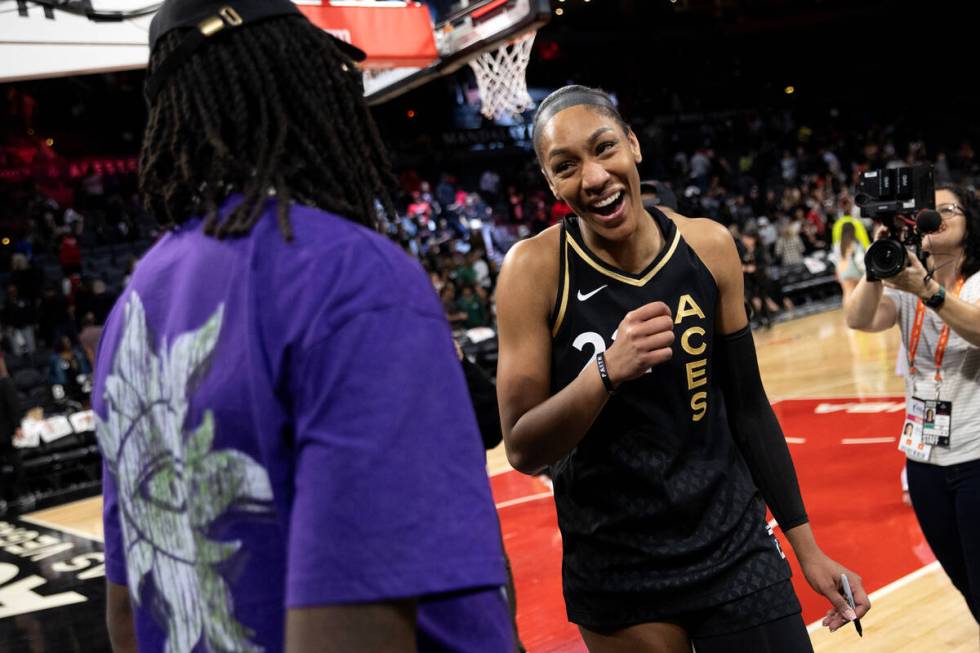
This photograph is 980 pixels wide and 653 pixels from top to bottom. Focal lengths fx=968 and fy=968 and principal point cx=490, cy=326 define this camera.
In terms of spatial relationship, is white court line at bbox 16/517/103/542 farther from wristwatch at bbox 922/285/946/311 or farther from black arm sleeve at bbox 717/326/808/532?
black arm sleeve at bbox 717/326/808/532

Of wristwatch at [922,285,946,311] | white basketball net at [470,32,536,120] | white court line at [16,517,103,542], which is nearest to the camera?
wristwatch at [922,285,946,311]

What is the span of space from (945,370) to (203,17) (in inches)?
120

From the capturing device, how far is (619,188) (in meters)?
2.13

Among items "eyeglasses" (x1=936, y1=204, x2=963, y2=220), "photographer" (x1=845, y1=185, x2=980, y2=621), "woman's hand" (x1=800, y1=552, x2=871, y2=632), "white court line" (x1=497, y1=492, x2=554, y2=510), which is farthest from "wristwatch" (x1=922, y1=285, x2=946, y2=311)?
"white court line" (x1=497, y1=492, x2=554, y2=510)

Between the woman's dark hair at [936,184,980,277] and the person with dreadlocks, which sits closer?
the person with dreadlocks

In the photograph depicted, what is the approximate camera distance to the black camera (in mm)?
3186

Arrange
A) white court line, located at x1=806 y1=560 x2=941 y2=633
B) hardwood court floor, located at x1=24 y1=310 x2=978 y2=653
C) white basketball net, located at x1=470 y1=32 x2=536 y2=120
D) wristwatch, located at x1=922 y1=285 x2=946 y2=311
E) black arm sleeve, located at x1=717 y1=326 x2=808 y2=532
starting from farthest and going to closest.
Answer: white basketball net, located at x1=470 y1=32 x2=536 y2=120 < white court line, located at x1=806 y1=560 x2=941 y2=633 < hardwood court floor, located at x1=24 y1=310 x2=978 y2=653 < wristwatch, located at x1=922 y1=285 x2=946 y2=311 < black arm sleeve, located at x1=717 y1=326 x2=808 y2=532

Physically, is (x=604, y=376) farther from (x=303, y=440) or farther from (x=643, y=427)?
(x=303, y=440)

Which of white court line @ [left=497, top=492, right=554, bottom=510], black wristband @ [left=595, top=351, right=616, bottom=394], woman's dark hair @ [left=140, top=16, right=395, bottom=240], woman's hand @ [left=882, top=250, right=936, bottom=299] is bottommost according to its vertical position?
white court line @ [left=497, top=492, right=554, bottom=510]

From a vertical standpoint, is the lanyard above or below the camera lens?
below

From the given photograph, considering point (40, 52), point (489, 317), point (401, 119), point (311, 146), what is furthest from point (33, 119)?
point (311, 146)

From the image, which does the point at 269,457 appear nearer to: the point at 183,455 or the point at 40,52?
the point at 183,455

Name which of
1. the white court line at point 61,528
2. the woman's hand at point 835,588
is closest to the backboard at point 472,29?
the white court line at point 61,528

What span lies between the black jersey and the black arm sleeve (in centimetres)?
5
